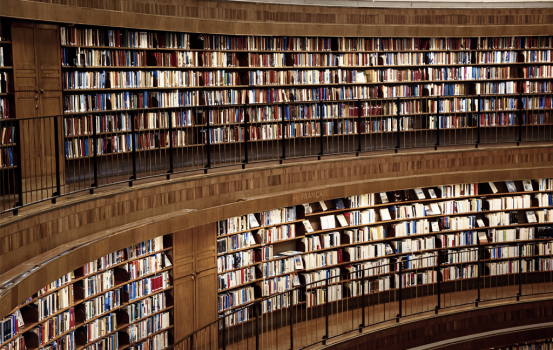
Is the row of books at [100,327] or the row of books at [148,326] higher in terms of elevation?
the row of books at [100,327]

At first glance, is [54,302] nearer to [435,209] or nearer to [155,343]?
[155,343]

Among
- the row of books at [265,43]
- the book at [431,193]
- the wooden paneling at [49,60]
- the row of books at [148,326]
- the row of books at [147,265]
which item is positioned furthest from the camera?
the book at [431,193]

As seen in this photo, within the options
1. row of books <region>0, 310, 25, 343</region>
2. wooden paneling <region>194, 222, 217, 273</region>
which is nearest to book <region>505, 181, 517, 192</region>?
wooden paneling <region>194, 222, 217, 273</region>

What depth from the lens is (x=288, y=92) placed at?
8125 mm

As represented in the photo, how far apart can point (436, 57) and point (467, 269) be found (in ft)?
9.43

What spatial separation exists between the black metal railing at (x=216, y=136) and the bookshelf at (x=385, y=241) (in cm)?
70

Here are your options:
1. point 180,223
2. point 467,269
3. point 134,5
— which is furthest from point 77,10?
point 467,269

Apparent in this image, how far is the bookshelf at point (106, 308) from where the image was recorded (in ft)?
16.3

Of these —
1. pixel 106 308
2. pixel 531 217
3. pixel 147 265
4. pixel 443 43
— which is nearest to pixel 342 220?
pixel 147 265

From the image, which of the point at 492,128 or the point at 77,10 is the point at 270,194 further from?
the point at 492,128

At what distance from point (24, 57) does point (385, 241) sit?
4.91 m

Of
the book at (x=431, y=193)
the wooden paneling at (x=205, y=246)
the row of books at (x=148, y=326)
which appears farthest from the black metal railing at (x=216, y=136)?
the row of books at (x=148, y=326)

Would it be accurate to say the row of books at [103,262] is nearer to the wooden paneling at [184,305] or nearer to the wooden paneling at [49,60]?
the wooden paneling at [184,305]

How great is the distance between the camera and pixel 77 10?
582 cm
